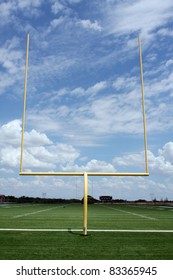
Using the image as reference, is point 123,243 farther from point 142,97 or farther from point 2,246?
point 142,97

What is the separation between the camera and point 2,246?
6.00 meters

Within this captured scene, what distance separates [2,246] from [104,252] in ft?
5.68

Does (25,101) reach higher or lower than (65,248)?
higher

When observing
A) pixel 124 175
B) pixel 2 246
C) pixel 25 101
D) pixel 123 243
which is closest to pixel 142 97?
pixel 124 175

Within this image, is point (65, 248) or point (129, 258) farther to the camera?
point (65, 248)
